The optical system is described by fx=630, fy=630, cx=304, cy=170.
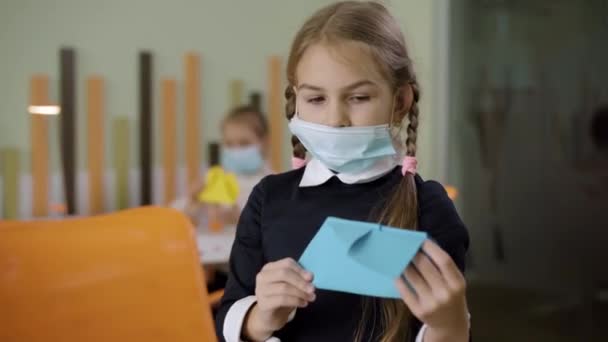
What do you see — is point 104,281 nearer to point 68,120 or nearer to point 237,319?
point 237,319

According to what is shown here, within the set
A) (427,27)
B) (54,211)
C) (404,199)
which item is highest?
(427,27)

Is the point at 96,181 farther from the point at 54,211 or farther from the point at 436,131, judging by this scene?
the point at 436,131

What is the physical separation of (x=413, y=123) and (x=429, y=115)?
A: 82.0 inches

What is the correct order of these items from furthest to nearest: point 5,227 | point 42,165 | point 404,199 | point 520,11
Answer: point 42,165, point 520,11, point 5,227, point 404,199

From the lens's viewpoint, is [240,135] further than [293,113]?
Yes

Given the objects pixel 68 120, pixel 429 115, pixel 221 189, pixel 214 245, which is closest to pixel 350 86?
pixel 214 245

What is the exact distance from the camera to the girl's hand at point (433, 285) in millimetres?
502

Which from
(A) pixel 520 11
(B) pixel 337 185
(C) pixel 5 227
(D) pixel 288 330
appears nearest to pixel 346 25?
(B) pixel 337 185

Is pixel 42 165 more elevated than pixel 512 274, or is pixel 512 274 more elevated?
pixel 42 165

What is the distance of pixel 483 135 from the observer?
254cm

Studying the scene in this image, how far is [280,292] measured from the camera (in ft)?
1.82

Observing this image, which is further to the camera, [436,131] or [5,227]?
[436,131]

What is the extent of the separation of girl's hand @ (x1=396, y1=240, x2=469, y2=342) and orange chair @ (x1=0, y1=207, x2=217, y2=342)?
1.30ft

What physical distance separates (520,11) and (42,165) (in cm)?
200
